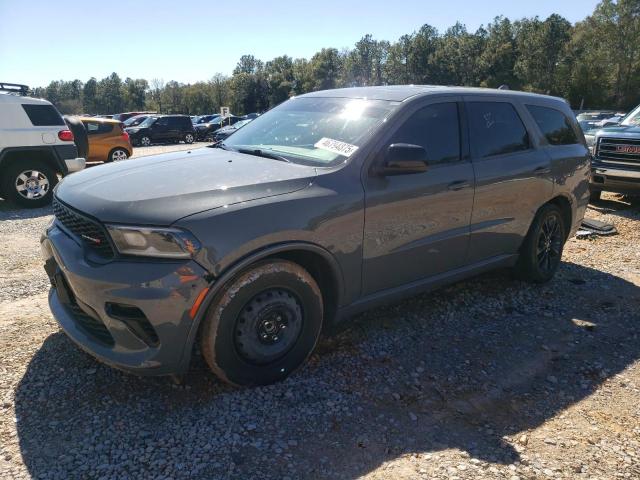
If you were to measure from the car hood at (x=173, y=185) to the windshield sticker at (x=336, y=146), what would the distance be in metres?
0.25

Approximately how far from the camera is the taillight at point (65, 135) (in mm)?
9148

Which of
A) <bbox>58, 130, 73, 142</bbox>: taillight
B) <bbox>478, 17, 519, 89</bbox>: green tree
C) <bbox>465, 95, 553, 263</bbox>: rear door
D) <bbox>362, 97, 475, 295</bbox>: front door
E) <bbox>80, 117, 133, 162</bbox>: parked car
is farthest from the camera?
<bbox>478, 17, 519, 89</bbox>: green tree

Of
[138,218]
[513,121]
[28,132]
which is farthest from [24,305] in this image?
[28,132]

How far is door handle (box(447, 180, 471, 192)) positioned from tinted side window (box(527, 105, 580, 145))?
4.64ft

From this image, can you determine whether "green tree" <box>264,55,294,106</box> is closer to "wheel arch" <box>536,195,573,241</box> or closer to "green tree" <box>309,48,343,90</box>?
"green tree" <box>309,48,343,90</box>

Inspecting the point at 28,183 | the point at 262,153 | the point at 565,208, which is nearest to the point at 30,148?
the point at 28,183

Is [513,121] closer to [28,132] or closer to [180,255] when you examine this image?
[180,255]

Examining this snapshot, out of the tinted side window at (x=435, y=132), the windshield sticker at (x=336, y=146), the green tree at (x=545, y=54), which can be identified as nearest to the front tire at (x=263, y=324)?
the windshield sticker at (x=336, y=146)

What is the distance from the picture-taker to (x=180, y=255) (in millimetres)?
2547

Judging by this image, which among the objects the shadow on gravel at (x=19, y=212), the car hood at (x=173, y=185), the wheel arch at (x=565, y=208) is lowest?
the shadow on gravel at (x=19, y=212)

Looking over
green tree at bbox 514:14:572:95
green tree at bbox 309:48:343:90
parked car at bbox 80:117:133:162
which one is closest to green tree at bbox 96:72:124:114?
green tree at bbox 309:48:343:90

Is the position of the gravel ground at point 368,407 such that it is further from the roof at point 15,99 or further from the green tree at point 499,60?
the green tree at point 499,60

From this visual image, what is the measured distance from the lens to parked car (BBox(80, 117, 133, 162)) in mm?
13594

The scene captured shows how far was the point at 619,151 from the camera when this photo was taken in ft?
27.0
